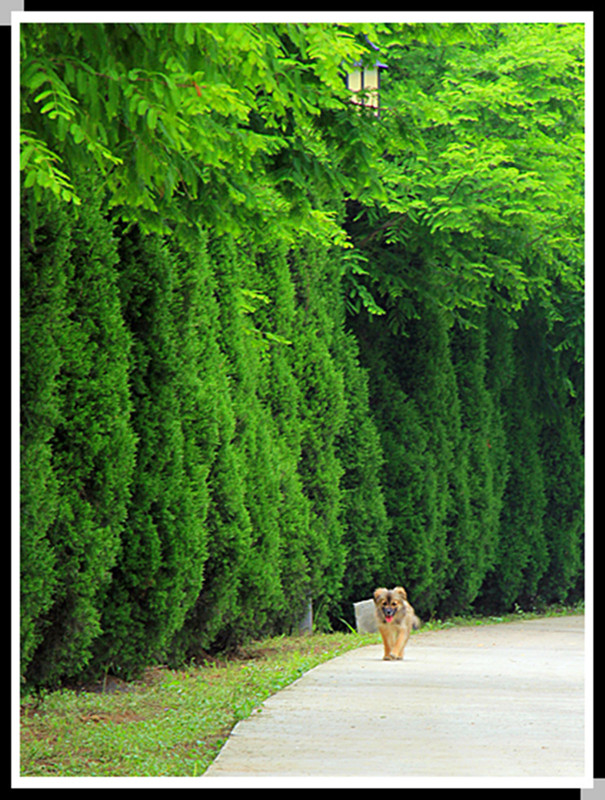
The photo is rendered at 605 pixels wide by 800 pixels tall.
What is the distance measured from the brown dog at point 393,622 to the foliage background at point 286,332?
1.23 meters

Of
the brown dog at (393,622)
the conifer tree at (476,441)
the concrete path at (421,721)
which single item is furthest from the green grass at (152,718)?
the conifer tree at (476,441)

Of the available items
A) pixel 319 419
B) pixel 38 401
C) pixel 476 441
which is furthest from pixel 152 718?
pixel 476 441

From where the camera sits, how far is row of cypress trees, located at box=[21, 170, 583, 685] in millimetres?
7188

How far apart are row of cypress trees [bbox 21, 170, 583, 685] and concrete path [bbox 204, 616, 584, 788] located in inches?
55.2

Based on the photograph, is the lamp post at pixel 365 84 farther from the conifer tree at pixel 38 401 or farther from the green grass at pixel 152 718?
the green grass at pixel 152 718

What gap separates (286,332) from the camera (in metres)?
11.2

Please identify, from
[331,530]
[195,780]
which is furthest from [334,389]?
[195,780]

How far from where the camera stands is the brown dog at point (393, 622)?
9.15 m

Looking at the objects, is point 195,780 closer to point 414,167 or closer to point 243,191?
point 243,191

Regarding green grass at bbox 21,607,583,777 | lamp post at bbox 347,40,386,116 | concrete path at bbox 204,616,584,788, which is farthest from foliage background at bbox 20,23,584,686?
concrete path at bbox 204,616,584,788

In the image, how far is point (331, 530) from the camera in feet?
39.0

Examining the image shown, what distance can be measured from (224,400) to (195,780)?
4975 millimetres

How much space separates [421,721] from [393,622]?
284 cm

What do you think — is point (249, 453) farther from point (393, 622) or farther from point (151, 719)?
point (151, 719)
